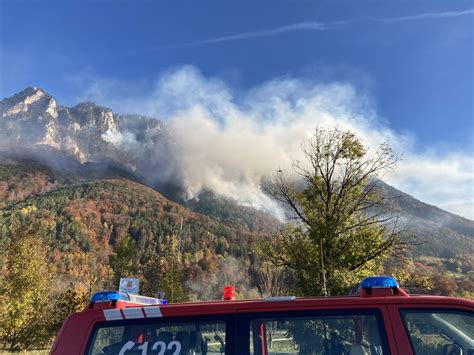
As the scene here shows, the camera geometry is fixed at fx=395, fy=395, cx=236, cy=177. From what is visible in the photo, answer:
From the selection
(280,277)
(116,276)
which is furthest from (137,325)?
(116,276)

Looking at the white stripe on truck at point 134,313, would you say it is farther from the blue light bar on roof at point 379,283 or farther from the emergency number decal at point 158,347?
the blue light bar on roof at point 379,283

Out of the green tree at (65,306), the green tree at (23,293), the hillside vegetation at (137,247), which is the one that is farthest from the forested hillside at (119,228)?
the green tree at (23,293)

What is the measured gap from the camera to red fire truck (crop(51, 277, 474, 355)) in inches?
116

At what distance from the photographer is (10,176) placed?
17912cm

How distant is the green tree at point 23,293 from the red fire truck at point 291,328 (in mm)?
18501

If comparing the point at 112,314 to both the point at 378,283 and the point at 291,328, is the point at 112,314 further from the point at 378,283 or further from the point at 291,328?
the point at 378,283

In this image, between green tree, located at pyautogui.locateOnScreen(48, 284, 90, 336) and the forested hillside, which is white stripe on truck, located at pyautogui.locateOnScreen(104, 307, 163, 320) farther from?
the forested hillside

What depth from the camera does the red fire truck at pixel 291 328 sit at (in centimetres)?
294

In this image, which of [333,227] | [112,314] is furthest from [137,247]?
[112,314]

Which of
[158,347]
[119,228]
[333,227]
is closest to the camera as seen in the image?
[158,347]

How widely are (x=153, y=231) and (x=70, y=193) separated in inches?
2120

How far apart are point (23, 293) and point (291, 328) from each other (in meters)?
19.5

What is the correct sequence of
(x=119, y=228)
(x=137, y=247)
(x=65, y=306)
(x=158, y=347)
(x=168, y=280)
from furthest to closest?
(x=119, y=228), (x=137, y=247), (x=168, y=280), (x=65, y=306), (x=158, y=347)

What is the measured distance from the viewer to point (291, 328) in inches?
119
